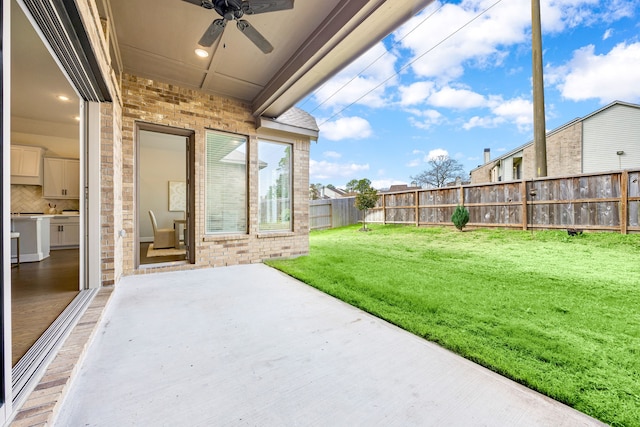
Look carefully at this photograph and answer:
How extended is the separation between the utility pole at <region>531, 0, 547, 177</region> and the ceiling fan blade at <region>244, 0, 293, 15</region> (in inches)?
332

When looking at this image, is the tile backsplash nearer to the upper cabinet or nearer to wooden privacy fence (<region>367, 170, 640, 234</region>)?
the upper cabinet

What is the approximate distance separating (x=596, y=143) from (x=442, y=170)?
10101 millimetres

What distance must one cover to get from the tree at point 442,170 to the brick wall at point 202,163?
18545mm

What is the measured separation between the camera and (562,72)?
1148 cm

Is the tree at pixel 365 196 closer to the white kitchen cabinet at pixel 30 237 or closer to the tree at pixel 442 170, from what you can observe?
the white kitchen cabinet at pixel 30 237

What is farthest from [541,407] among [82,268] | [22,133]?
[22,133]

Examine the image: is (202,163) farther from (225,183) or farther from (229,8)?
(229,8)

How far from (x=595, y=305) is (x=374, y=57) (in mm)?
6408

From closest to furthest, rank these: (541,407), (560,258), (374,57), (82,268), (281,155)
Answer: (541,407) < (82,268) < (560,258) < (281,155) < (374,57)

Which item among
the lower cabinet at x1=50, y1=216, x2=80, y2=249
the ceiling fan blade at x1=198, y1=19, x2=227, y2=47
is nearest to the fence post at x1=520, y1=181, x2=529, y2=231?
the ceiling fan blade at x1=198, y1=19, x2=227, y2=47

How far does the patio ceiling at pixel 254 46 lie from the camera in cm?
255

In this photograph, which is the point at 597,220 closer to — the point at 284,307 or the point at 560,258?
the point at 560,258

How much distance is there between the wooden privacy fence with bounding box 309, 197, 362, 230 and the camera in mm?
12656

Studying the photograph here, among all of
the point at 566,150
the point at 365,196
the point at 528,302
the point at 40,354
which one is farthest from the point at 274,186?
the point at 566,150
